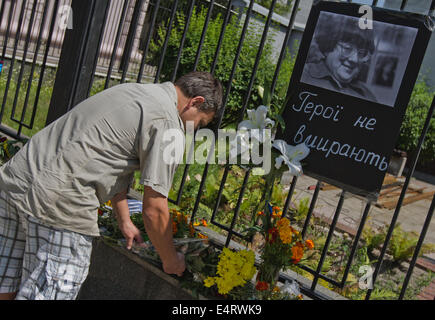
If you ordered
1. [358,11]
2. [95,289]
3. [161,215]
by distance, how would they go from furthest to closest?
[95,289] < [358,11] < [161,215]

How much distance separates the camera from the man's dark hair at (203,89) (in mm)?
2135

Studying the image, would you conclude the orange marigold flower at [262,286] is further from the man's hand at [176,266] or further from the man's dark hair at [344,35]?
the man's dark hair at [344,35]

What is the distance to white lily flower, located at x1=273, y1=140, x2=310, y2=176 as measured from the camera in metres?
2.27

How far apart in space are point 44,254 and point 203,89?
1.02m

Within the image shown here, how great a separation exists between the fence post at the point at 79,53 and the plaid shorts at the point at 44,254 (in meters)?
1.20

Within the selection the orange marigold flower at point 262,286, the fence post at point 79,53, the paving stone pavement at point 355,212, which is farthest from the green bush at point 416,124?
the orange marigold flower at point 262,286

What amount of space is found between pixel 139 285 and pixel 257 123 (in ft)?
3.46

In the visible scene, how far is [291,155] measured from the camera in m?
2.35

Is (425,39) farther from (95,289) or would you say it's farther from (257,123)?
(95,289)

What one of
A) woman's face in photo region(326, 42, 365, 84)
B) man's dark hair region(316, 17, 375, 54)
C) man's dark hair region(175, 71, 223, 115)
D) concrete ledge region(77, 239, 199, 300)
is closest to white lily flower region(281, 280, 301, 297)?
concrete ledge region(77, 239, 199, 300)

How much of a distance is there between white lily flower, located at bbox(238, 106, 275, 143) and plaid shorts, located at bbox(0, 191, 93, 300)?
3.06ft

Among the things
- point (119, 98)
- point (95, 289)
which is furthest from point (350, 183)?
point (95, 289)

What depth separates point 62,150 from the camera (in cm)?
202
